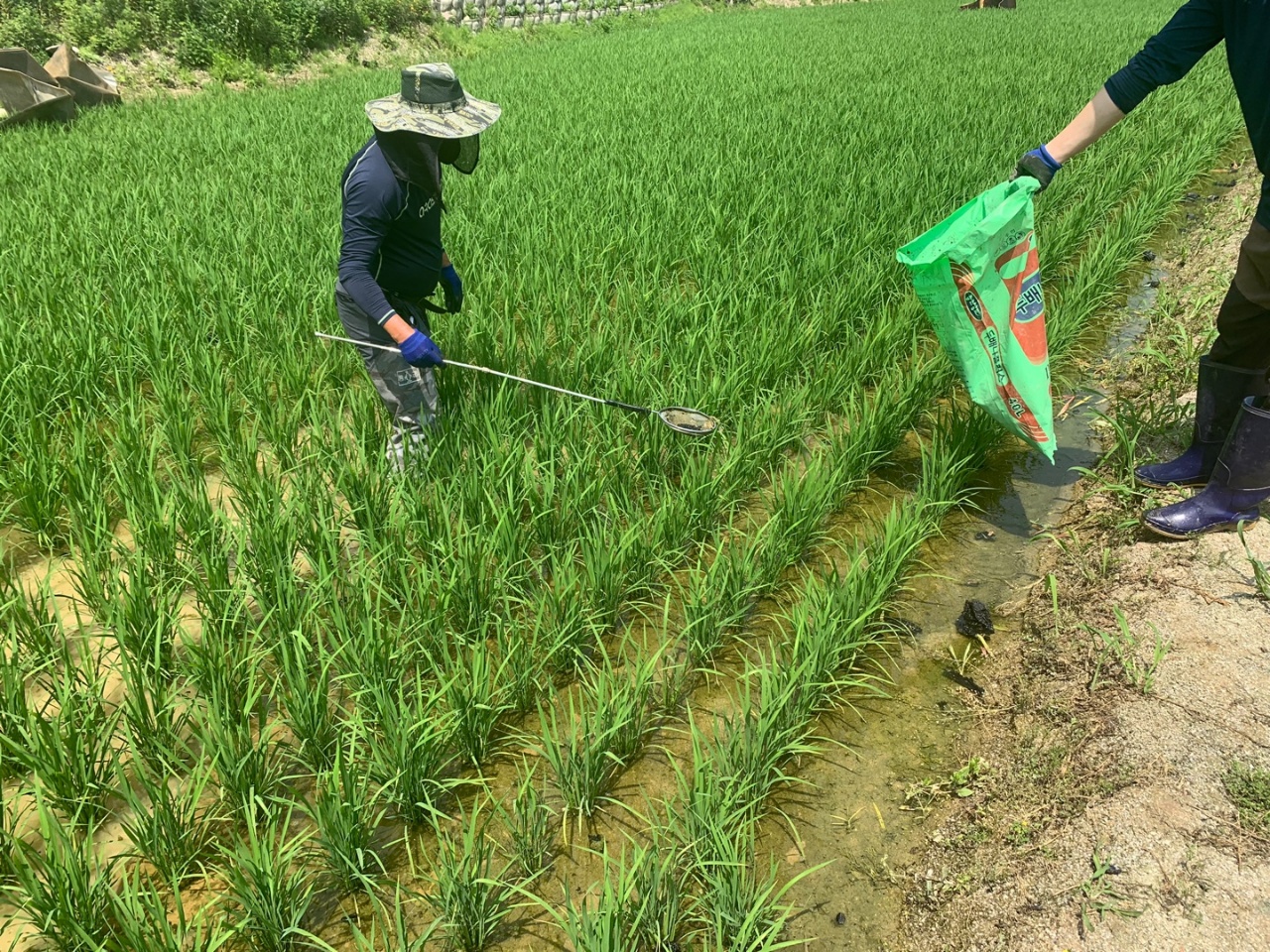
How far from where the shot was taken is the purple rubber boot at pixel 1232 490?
2121 millimetres

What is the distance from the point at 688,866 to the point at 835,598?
32.2 inches

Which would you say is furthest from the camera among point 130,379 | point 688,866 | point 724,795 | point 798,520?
point 130,379

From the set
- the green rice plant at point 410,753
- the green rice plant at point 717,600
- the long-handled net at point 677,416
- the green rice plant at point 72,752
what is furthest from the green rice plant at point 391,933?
the long-handled net at point 677,416

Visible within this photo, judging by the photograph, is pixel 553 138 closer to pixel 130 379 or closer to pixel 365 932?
pixel 130 379

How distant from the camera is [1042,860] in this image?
1.48 meters

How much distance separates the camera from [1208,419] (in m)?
2.39

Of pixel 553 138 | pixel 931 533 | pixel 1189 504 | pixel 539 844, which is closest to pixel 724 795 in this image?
pixel 539 844

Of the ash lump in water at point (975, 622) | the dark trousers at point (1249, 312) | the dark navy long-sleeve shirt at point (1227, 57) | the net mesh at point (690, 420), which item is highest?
the dark navy long-sleeve shirt at point (1227, 57)

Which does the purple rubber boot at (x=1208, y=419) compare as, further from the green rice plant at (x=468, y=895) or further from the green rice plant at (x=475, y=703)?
the green rice plant at (x=468, y=895)

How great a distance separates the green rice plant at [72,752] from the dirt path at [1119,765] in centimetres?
163

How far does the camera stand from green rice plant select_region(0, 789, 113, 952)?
4.01 ft

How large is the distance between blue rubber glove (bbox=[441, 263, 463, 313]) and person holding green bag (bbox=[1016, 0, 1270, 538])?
190 centimetres

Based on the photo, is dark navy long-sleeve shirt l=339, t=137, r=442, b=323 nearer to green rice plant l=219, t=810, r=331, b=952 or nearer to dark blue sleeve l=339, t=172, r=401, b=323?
dark blue sleeve l=339, t=172, r=401, b=323

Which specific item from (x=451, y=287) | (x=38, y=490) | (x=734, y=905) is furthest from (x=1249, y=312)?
(x=38, y=490)
